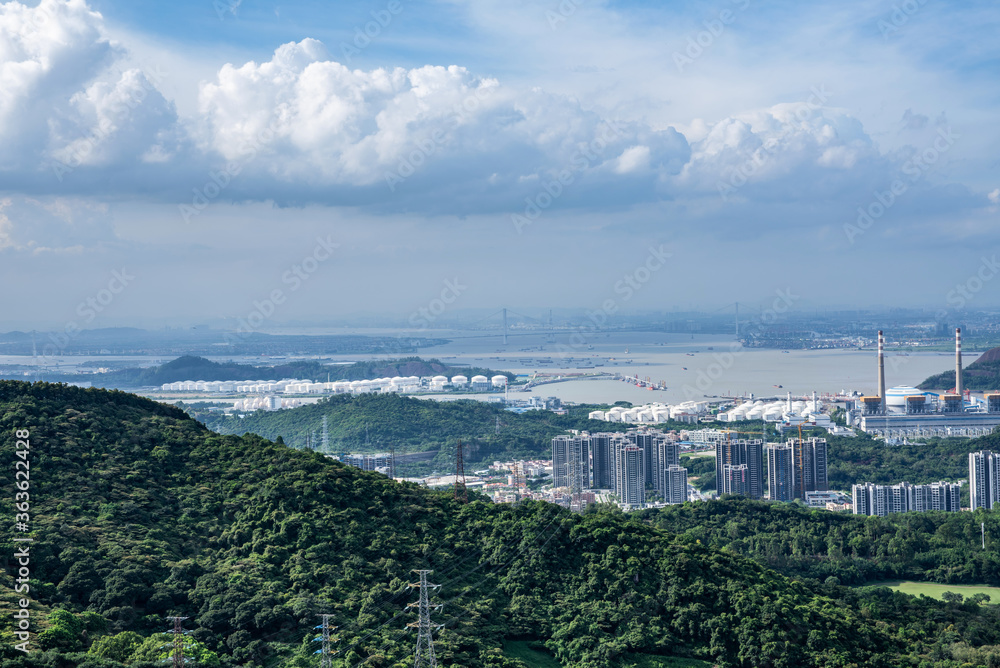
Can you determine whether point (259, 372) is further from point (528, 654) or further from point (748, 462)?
point (528, 654)

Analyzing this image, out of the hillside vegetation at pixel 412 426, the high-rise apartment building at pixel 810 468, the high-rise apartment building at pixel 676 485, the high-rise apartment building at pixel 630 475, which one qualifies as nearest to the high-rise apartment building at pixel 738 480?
the high-rise apartment building at pixel 676 485

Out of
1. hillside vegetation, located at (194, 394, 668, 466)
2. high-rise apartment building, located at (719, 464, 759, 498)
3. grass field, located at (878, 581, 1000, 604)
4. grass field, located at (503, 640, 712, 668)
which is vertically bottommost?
grass field, located at (878, 581, 1000, 604)

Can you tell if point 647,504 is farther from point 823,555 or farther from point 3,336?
point 3,336

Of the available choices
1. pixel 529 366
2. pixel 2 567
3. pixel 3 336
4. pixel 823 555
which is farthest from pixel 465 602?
pixel 3 336

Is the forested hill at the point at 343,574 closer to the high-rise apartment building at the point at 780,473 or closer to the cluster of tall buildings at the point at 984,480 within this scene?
the cluster of tall buildings at the point at 984,480

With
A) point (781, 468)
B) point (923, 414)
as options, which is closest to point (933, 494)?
point (781, 468)

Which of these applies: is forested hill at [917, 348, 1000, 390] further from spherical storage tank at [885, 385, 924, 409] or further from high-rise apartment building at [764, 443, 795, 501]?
high-rise apartment building at [764, 443, 795, 501]

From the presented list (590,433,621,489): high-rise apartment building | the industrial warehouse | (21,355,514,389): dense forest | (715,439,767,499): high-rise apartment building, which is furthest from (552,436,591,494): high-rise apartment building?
→ (21,355,514,389): dense forest
